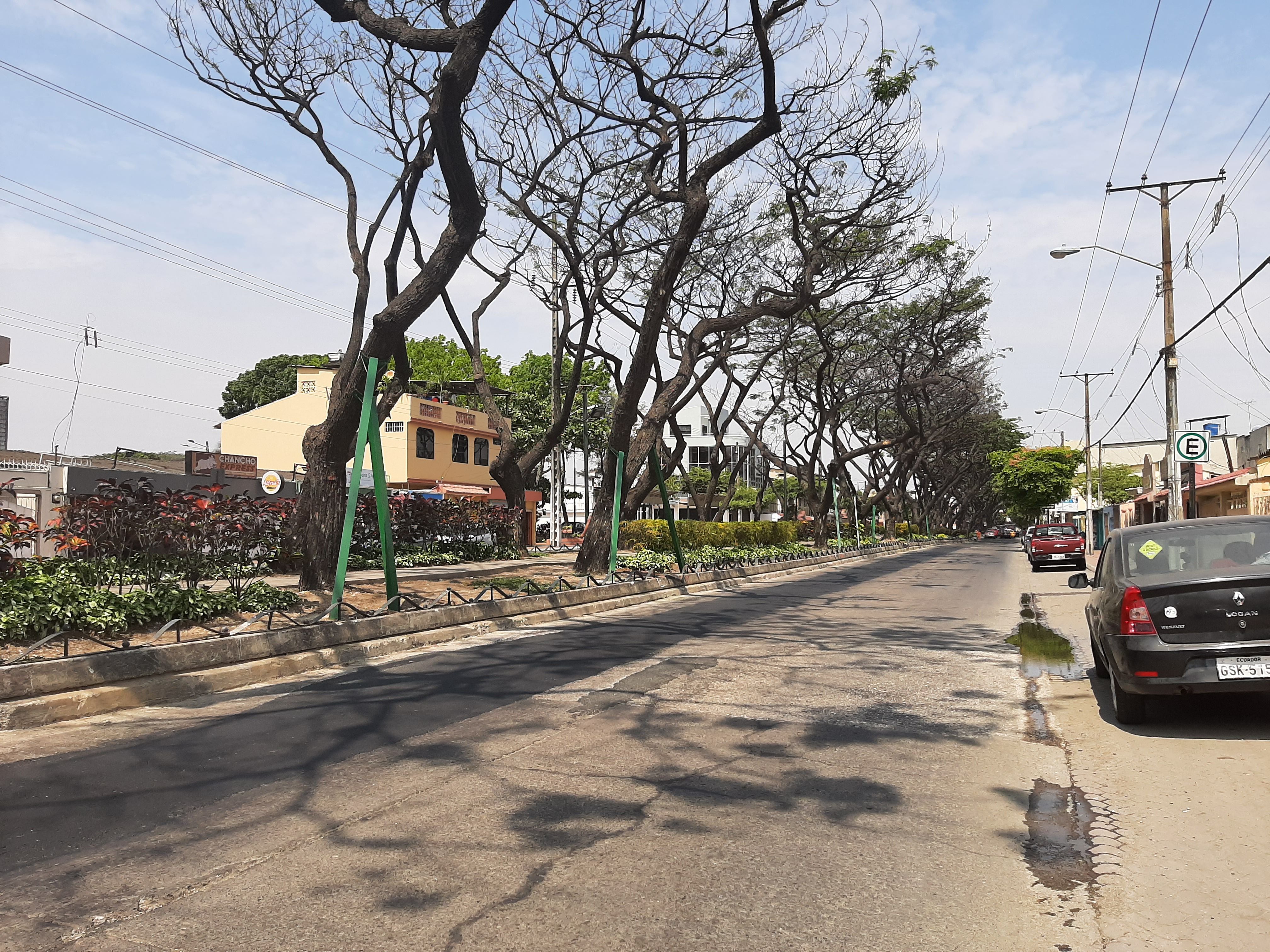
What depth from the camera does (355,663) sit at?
10570mm

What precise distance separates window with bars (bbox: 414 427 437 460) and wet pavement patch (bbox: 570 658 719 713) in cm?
4057

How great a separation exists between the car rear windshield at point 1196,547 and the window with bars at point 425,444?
43.9m

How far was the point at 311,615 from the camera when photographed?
1170 centimetres

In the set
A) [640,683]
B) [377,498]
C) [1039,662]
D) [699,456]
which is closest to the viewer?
[640,683]

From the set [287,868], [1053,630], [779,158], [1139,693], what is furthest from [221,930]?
[779,158]

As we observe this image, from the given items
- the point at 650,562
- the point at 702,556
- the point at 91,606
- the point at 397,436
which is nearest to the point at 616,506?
the point at 650,562

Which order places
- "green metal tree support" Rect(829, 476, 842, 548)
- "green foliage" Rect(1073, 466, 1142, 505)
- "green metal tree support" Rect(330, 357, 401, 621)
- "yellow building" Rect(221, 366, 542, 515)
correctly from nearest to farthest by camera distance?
"green metal tree support" Rect(330, 357, 401, 621) < "green metal tree support" Rect(829, 476, 842, 548) < "yellow building" Rect(221, 366, 542, 515) < "green foliage" Rect(1073, 466, 1142, 505)

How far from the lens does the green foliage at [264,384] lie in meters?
Answer: 69.6

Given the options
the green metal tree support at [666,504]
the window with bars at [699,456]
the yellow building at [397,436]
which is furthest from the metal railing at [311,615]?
the window with bars at [699,456]

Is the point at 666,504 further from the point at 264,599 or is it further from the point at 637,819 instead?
the point at 637,819

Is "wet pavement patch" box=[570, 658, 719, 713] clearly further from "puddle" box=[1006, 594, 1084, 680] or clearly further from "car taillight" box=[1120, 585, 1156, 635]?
"car taillight" box=[1120, 585, 1156, 635]

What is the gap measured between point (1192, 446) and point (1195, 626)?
49.9 ft

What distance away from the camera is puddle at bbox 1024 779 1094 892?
429 centimetres

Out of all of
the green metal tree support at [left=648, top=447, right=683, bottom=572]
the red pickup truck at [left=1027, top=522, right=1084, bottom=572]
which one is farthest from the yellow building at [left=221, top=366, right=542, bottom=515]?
the green metal tree support at [left=648, top=447, right=683, bottom=572]
